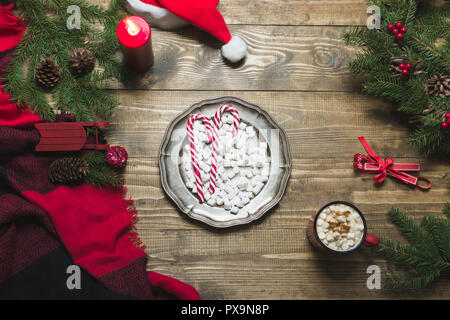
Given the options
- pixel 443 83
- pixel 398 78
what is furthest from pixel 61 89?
pixel 443 83

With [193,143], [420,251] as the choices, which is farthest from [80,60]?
[420,251]

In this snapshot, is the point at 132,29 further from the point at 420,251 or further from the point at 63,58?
the point at 420,251

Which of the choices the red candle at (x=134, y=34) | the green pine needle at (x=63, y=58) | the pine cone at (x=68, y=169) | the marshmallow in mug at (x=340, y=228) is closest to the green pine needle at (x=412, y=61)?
the marshmallow in mug at (x=340, y=228)

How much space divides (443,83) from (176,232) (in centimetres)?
103

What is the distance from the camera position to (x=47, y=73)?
1.23 meters

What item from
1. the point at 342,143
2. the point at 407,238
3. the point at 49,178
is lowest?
the point at 407,238

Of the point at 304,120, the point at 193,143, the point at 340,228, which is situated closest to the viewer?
the point at 340,228

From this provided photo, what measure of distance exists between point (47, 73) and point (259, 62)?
2.50ft

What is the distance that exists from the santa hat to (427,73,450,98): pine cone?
25.5 inches

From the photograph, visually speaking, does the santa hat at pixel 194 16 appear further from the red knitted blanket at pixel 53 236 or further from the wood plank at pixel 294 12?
the red knitted blanket at pixel 53 236

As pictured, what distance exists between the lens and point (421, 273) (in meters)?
1.20

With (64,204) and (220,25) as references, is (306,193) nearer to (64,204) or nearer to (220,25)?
(220,25)

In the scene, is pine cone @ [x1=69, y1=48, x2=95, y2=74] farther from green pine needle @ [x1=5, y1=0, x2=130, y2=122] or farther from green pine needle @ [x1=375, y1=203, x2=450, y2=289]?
green pine needle @ [x1=375, y1=203, x2=450, y2=289]

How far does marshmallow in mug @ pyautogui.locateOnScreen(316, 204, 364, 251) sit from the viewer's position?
1.13m
